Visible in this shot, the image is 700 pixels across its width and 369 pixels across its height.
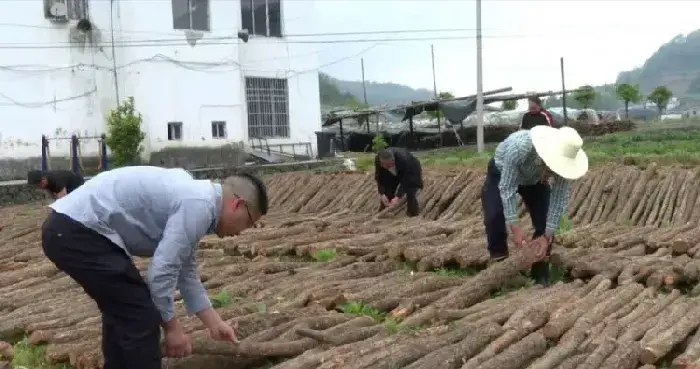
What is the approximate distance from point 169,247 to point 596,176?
9.03 m

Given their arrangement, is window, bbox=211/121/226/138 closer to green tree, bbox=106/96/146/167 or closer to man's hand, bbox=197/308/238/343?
green tree, bbox=106/96/146/167

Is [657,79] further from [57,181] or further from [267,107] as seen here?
[57,181]

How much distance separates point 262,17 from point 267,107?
8.61 feet

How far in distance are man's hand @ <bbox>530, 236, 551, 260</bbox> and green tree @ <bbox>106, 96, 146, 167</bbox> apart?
14636mm

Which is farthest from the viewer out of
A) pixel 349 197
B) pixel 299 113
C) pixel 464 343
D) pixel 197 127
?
pixel 299 113

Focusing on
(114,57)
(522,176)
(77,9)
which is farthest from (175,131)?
(522,176)

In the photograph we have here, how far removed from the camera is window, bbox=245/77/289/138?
2286cm

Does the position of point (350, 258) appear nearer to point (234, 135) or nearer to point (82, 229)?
point (82, 229)

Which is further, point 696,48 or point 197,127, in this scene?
point 696,48

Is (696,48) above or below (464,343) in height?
above

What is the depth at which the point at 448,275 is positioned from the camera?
7.27 m

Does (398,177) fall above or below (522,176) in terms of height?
below

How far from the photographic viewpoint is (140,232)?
3787mm

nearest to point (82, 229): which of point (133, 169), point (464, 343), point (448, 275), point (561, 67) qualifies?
point (133, 169)
